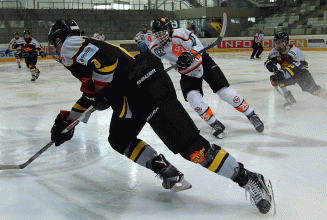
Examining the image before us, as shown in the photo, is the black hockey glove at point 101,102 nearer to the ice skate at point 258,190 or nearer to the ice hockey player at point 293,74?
the ice skate at point 258,190

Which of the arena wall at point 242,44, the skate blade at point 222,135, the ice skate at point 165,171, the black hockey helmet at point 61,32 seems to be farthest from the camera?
A: the arena wall at point 242,44

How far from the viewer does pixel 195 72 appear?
3.47m

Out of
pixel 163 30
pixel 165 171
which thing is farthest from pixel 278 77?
pixel 165 171

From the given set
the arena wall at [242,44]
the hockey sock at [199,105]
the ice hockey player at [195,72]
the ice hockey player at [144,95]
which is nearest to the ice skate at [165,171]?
the ice hockey player at [144,95]

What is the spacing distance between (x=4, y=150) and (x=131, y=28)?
47.3 feet

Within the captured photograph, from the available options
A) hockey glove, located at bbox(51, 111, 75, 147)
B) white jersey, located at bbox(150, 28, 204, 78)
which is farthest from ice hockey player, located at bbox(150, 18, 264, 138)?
hockey glove, located at bbox(51, 111, 75, 147)

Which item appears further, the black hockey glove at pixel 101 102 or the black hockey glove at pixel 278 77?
the black hockey glove at pixel 278 77

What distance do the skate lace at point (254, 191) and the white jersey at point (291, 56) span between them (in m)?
3.25

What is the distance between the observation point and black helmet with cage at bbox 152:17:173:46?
313cm

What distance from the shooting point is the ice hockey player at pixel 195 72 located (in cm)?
331

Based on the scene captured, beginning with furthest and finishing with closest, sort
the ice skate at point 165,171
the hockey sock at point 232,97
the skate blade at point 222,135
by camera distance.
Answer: the hockey sock at point 232,97
the skate blade at point 222,135
the ice skate at point 165,171

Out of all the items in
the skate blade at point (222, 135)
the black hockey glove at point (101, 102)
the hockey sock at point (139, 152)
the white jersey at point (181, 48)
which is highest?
the white jersey at point (181, 48)

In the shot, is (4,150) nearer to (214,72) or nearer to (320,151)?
(214,72)

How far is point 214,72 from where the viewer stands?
11.6 feet
